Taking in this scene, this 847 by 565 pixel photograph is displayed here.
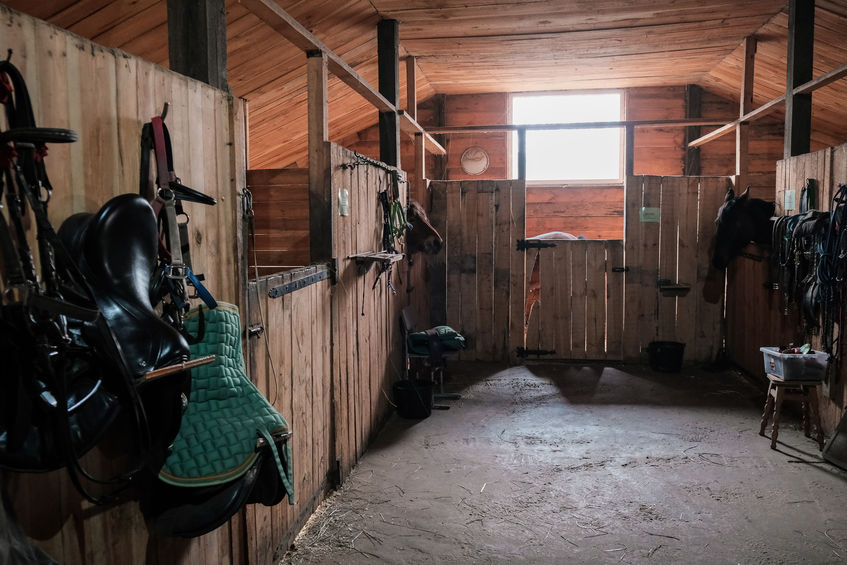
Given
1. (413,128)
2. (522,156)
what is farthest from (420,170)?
(522,156)

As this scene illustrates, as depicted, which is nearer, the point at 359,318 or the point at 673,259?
the point at 359,318

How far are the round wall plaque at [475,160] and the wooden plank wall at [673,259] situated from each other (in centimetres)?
220

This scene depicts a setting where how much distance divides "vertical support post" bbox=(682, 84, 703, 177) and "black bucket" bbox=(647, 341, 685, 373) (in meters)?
2.56

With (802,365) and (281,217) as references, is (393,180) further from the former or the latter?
(802,365)

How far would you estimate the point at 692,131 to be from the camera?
7500 millimetres

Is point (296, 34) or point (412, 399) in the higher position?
point (296, 34)

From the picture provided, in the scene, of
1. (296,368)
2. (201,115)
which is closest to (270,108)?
(296,368)

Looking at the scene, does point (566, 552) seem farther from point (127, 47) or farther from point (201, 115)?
point (127, 47)

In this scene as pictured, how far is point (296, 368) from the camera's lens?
2818 millimetres

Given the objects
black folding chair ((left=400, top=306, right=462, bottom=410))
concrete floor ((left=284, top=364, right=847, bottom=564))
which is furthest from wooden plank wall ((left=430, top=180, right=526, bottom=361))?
concrete floor ((left=284, top=364, right=847, bottom=564))

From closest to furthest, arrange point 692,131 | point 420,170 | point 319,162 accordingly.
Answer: point 319,162 → point 420,170 → point 692,131

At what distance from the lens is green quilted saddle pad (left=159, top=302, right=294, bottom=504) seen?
5.23ft

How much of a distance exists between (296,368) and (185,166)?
1228 mm

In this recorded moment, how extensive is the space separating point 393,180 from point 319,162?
1494 millimetres
